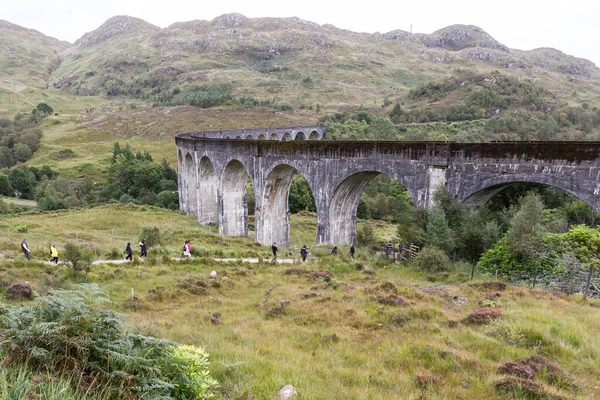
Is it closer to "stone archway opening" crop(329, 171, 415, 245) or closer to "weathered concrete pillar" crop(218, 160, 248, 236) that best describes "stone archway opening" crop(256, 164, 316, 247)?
"stone archway opening" crop(329, 171, 415, 245)

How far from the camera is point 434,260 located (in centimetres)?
1738

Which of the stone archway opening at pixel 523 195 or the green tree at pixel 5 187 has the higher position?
the stone archway opening at pixel 523 195

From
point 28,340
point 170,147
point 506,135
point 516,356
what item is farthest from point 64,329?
point 170,147

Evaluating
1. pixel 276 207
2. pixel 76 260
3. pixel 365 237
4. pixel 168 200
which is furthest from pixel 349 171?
pixel 168 200

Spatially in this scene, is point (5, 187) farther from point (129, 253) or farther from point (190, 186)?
point (129, 253)

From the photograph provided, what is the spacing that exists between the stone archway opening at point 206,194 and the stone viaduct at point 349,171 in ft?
0.36

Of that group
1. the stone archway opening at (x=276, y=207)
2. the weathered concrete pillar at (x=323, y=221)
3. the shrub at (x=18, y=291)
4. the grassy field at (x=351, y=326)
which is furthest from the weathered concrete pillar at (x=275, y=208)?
the shrub at (x=18, y=291)

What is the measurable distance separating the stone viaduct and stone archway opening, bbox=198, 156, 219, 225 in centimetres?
11

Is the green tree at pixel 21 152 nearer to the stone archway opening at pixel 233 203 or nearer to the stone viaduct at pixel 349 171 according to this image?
the stone viaduct at pixel 349 171

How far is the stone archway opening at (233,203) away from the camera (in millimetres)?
35263

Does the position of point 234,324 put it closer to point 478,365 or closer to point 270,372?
point 270,372

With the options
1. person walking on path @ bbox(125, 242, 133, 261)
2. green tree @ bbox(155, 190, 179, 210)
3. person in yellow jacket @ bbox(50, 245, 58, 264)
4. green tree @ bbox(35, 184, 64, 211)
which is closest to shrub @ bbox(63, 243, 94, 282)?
person in yellow jacket @ bbox(50, 245, 58, 264)

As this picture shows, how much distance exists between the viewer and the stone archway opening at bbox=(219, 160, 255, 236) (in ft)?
116

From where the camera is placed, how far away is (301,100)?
12900 cm
